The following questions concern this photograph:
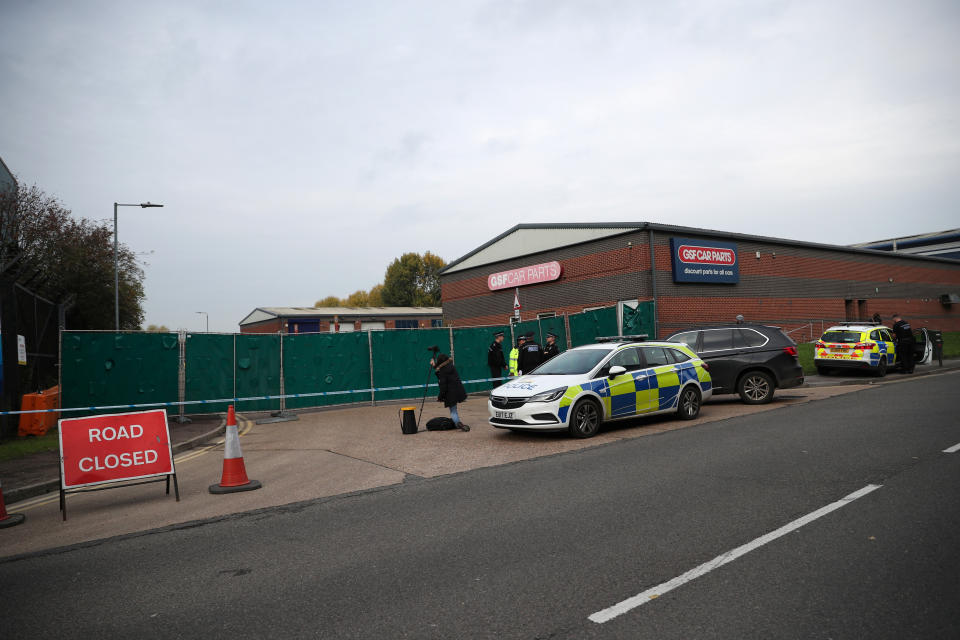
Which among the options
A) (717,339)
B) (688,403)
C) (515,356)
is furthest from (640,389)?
(515,356)

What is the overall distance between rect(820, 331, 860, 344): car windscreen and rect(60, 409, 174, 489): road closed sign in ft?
63.3

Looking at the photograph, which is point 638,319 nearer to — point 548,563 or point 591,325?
point 591,325

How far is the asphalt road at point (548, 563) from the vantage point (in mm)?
3477

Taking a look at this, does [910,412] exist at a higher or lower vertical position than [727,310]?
lower

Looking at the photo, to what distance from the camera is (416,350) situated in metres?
18.2

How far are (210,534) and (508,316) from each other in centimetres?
3053

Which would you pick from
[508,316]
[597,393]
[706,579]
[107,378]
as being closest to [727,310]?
[508,316]

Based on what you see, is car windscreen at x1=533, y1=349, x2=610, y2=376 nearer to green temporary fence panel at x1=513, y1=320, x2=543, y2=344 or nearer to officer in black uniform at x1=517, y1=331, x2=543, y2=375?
officer in black uniform at x1=517, y1=331, x2=543, y2=375

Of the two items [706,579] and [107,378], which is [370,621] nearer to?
[706,579]

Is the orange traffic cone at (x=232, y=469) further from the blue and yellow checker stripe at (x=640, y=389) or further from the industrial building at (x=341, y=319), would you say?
the industrial building at (x=341, y=319)

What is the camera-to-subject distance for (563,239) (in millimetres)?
31969

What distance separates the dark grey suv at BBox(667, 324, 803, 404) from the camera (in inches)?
537

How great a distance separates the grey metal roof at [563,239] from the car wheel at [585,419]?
745 inches

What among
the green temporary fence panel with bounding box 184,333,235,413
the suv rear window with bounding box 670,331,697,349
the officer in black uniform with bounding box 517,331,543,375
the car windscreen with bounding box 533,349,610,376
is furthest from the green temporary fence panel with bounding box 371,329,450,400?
the suv rear window with bounding box 670,331,697,349
